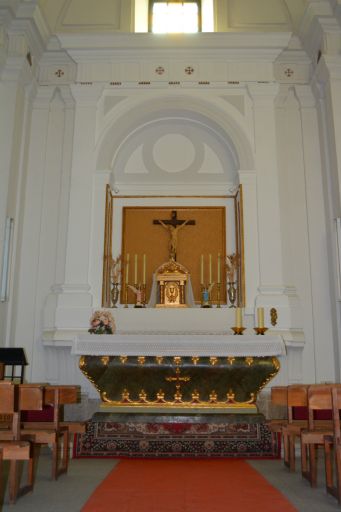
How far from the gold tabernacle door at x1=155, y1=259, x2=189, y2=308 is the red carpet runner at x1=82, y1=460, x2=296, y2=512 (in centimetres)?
276

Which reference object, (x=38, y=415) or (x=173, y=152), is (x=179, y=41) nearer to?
(x=173, y=152)

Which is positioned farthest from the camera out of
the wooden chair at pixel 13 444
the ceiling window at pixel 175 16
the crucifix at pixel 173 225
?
the ceiling window at pixel 175 16

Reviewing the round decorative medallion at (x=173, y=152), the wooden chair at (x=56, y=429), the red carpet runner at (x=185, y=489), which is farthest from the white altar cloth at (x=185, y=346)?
the round decorative medallion at (x=173, y=152)

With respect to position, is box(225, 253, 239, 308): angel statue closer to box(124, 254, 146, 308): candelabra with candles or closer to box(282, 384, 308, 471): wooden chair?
box(124, 254, 146, 308): candelabra with candles

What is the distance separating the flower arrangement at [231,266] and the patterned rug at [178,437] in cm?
273

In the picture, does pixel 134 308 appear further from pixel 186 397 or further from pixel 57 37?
pixel 57 37

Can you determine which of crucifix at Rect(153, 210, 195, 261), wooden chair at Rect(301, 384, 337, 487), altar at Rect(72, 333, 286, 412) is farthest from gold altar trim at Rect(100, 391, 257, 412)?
crucifix at Rect(153, 210, 195, 261)

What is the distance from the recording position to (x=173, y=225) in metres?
8.28

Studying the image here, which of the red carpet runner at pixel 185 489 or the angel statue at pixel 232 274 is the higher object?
the angel statue at pixel 232 274

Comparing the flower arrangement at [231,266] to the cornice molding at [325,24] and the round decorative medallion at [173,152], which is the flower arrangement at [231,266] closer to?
the round decorative medallion at [173,152]

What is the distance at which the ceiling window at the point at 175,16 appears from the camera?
928 centimetres

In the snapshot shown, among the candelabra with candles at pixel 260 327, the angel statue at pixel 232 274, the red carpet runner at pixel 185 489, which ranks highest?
the angel statue at pixel 232 274

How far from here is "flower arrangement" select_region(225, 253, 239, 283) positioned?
8.01m

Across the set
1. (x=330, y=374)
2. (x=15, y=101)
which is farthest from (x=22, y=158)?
(x=330, y=374)
